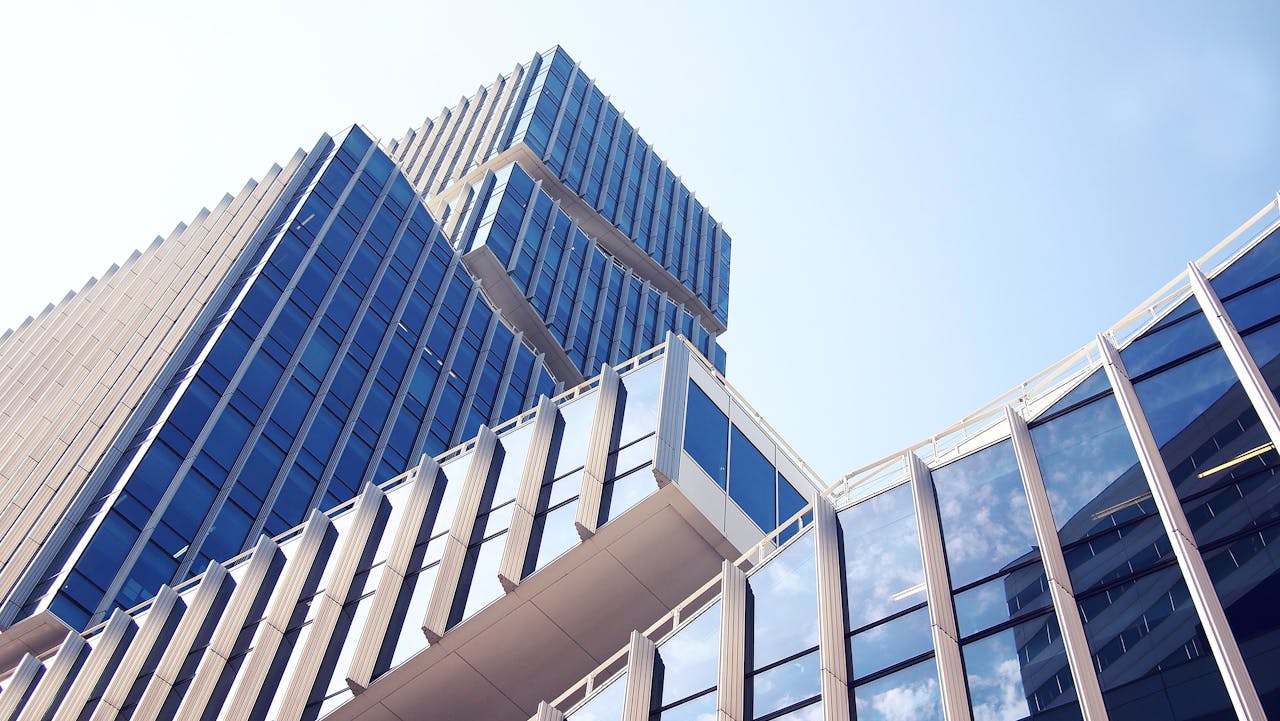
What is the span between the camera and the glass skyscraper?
17.2 meters

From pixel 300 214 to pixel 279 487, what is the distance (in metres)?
15.8

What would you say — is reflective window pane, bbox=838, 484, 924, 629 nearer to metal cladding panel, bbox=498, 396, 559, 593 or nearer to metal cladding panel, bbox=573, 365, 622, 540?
metal cladding panel, bbox=573, 365, 622, 540

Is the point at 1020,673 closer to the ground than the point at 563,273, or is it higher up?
closer to the ground

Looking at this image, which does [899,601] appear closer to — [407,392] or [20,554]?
[20,554]

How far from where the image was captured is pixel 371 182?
65500 millimetres

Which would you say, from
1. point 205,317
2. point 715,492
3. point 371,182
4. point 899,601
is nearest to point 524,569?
point 715,492

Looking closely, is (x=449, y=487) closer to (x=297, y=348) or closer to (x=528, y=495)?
(x=528, y=495)

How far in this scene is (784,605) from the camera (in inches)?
879

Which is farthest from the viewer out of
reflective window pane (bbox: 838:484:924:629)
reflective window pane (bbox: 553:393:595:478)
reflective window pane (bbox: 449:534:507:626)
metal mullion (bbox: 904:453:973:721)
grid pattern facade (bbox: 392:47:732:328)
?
grid pattern facade (bbox: 392:47:732:328)

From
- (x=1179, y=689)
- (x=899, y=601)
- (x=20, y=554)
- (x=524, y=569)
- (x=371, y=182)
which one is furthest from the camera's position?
(x=371, y=182)

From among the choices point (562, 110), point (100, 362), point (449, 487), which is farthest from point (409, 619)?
point (562, 110)

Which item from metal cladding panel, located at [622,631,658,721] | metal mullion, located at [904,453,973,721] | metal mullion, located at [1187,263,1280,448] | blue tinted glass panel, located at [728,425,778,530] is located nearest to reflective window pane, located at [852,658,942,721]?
metal mullion, located at [904,453,973,721]

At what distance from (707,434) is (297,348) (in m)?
29.5

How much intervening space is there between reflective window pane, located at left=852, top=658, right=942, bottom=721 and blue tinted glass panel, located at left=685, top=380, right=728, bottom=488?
10.2 meters
